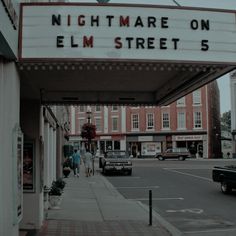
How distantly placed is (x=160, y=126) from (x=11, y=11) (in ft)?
225

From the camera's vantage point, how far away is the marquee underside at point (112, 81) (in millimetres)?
7594

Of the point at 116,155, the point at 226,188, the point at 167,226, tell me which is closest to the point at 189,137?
the point at 116,155

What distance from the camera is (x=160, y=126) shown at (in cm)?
7419

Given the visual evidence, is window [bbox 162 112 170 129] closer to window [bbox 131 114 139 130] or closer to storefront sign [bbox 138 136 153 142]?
storefront sign [bbox 138 136 153 142]

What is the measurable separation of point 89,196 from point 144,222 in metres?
6.46

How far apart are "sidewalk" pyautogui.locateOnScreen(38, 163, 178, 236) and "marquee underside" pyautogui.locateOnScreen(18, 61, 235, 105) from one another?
2.94m

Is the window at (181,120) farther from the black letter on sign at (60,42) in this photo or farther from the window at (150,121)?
the black letter on sign at (60,42)

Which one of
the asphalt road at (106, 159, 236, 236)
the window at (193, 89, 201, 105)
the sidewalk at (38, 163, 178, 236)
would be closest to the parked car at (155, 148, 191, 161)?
the window at (193, 89, 201, 105)

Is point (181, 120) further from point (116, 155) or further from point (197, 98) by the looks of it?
point (116, 155)

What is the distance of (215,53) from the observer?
25.3 feet

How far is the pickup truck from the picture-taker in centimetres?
1802

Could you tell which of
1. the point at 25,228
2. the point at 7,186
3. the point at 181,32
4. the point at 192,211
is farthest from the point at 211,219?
the point at 7,186

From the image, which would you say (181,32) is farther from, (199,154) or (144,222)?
(199,154)

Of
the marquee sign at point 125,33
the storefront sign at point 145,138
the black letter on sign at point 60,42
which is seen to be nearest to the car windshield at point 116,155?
the marquee sign at point 125,33
